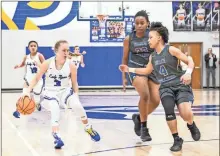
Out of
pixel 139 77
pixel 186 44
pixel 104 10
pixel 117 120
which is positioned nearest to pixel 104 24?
pixel 104 10

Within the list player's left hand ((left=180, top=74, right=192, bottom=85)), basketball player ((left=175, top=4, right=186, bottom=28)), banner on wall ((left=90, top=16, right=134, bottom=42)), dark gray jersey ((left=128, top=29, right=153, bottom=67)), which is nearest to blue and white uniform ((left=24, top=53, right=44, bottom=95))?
dark gray jersey ((left=128, top=29, right=153, bottom=67))

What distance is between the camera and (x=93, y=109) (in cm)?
1217

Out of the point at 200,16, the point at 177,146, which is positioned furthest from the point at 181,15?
the point at 177,146

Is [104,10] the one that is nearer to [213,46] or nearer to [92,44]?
[92,44]

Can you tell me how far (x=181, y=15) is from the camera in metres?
21.9

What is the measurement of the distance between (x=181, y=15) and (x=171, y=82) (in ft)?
53.1

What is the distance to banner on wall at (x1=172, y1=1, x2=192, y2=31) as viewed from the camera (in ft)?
71.5

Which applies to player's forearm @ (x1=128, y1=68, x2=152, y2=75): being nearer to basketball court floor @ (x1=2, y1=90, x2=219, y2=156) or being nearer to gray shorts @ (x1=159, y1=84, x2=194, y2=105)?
gray shorts @ (x1=159, y1=84, x2=194, y2=105)

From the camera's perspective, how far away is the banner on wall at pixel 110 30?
21.0 m

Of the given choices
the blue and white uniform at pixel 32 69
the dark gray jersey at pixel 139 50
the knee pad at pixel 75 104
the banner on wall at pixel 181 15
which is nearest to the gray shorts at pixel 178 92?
the dark gray jersey at pixel 139 50

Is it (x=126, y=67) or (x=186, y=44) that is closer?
(x=126, y=67)

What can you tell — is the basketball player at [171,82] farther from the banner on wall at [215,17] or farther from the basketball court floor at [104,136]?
the banner on wall at [215,17]

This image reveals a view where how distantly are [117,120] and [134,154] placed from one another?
3879mm

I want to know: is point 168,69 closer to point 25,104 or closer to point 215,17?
point 25,104
